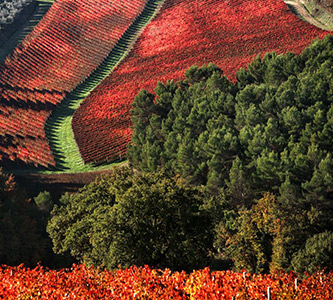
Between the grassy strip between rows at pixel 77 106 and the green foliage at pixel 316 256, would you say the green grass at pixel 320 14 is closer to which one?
the grassy strip between rows at pixel 77 106

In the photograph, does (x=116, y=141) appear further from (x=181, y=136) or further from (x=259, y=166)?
(x=259, y=166)

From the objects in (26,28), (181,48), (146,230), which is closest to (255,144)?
(146,230)

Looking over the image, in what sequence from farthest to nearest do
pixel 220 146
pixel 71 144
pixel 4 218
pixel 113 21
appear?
pixel 113 21 → pixel 71 144 → pixel 220 146 → pixel 4 218

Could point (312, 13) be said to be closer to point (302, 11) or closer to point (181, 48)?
point (302, 11)

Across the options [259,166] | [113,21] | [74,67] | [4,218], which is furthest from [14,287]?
[113,21]

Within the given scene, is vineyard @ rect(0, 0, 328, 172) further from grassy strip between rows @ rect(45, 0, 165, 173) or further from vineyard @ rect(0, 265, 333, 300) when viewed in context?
vineyard @ rect(0, 265, 333, 300)

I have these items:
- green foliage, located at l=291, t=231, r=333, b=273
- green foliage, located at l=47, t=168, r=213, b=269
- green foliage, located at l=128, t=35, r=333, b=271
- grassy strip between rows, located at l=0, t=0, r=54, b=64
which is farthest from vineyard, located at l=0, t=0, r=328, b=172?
green foliage, located at l=291, t=231, r=333, b=273

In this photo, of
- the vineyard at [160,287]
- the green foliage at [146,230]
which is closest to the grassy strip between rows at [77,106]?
the green foliage at [146,230]
